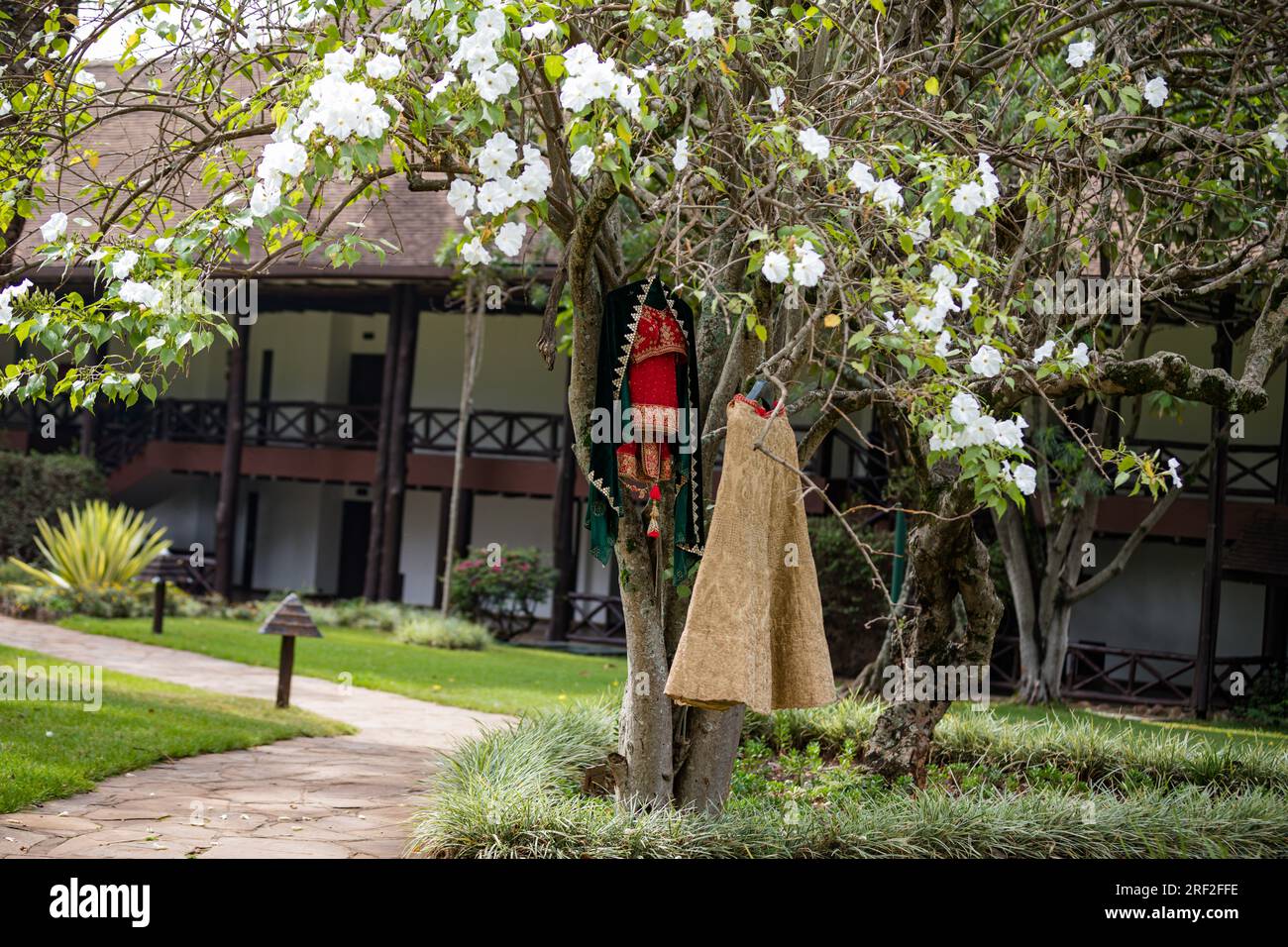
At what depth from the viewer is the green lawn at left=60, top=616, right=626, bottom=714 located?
12.4 m

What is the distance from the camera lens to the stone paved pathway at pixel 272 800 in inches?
235

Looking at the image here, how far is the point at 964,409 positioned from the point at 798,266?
783 millimetres

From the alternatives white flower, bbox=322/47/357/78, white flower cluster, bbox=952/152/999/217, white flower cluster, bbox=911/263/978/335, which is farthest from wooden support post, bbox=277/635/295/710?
white flower cluster, bbox=952/152/999/217

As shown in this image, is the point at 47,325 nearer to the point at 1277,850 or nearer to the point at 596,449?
the point at 596,449

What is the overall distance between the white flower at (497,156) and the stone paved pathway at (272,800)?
319 centimetres

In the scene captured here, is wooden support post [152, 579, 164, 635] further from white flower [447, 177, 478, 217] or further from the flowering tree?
white flower [447, 177, 478, 217]

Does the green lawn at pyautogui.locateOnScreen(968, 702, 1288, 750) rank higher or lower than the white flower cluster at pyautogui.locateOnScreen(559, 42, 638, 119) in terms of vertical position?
lower

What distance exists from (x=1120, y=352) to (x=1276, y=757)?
3.62m

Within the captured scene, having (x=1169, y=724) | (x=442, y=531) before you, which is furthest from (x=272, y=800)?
(x=442, y=531)

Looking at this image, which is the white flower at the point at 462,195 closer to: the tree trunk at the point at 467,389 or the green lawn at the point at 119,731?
the green lawn at the point at 119,731

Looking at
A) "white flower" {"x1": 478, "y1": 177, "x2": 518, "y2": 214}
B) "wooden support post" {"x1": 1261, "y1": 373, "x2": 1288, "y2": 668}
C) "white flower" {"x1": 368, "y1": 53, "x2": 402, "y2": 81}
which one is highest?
"white flower" {"x1": 368, "y1": 53, "x2": 402, "y2": 81}

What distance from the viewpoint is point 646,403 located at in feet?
19.8

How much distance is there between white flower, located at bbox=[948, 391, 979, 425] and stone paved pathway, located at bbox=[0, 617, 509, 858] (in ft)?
10.9

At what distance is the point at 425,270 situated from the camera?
57.1ft
